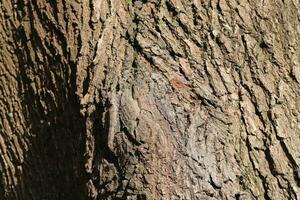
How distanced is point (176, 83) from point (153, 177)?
0.37 metres

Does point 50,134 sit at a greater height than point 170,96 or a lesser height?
greater

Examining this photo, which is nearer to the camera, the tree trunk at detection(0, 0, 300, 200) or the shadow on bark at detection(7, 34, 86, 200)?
the tree trunk at detection(0, 0, 300, 200)

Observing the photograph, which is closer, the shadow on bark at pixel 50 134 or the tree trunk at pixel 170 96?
the tree trunk at pixel 170 96

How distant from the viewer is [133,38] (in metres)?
2.51

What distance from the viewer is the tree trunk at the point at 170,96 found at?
2215 millimetres

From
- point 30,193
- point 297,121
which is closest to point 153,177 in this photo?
point 297,121

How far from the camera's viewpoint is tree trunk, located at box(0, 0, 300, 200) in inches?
87.2

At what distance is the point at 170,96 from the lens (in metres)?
2.30

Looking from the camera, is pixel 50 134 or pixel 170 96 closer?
pixel 170 96

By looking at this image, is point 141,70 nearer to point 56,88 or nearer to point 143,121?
point 143,121

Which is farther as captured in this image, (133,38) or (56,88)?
(56,88)

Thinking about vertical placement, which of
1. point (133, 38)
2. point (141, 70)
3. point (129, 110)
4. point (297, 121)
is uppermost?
point (133, 38)

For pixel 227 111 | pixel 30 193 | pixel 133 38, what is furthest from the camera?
pixel 30 193

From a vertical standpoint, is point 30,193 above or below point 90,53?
below
